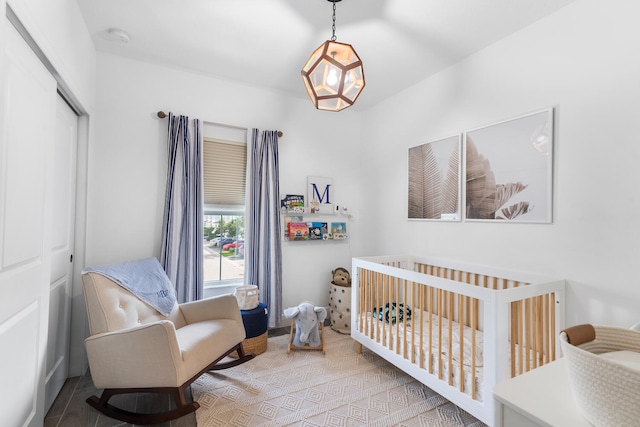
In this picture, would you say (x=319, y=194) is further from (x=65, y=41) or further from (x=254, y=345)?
(x=65, y=41)

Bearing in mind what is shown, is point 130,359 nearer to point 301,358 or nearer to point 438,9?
point 301,358

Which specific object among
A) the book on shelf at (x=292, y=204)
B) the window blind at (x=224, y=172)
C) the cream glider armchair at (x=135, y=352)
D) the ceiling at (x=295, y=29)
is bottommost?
the cream glider armchair at (x=135, y=352)

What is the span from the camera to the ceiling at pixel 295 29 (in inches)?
74.6

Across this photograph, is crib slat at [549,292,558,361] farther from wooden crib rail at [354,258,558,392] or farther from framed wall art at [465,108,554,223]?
framed wall art at [465,108,554,223]

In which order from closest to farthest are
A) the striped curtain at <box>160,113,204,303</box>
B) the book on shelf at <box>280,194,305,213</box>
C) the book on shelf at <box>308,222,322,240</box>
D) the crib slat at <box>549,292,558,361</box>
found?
the crib slat at <box>549,292,558,361</box> < the striped curtain at <box>160,113,204,303</box> < the book on shelf at <box>280,194,305,213</box> < the book on shelf at <box>308,222,322,240</box>

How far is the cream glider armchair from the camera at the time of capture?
1616 mm

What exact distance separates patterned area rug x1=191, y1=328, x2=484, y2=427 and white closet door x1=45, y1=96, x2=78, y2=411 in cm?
87

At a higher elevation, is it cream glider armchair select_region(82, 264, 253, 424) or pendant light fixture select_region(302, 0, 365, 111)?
pendant light fixture select_region(302, 0, 365, 111)

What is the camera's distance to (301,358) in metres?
2.49

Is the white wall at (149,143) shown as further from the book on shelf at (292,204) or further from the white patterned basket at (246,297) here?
the white patterned basket at (246,297)

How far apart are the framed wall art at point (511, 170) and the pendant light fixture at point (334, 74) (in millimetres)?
1179

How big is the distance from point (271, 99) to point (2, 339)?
2729 mm

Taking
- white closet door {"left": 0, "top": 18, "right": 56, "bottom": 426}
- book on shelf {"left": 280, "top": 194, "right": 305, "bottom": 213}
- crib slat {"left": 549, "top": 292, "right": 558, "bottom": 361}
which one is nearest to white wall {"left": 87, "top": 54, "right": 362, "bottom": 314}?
book on shelf {"left": 280, "top": 194, "right": 305, "bottom": 213}

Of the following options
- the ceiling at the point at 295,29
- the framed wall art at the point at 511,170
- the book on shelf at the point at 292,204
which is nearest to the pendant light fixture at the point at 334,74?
the ceiling at the point at 295,29
